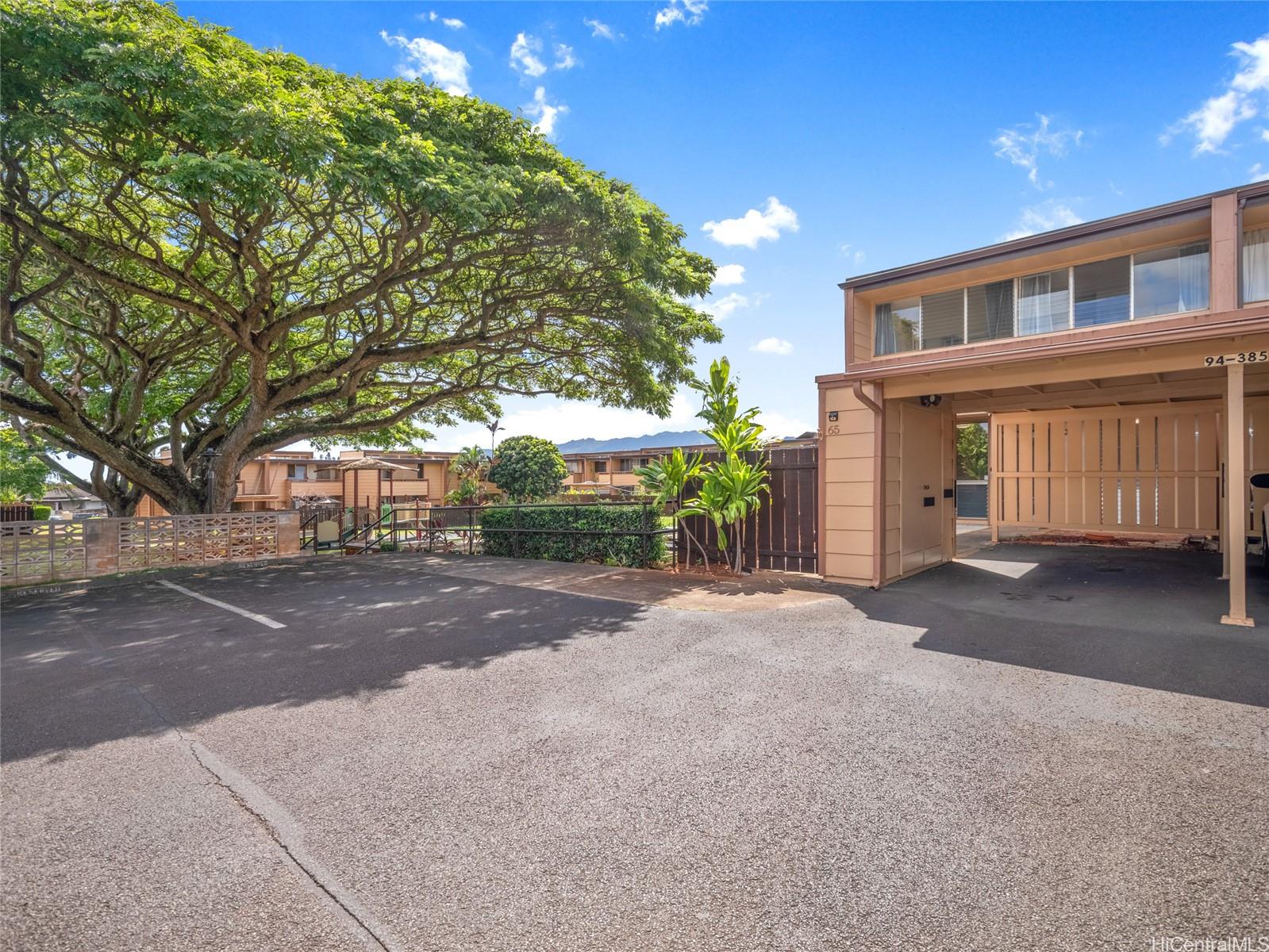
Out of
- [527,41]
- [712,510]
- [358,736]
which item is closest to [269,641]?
[358,736]

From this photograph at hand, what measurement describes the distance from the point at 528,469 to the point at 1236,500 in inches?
944

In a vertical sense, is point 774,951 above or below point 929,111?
below

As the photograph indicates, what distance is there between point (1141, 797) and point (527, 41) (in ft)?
37.8

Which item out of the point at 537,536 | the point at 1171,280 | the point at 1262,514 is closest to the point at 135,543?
the point at 537,536

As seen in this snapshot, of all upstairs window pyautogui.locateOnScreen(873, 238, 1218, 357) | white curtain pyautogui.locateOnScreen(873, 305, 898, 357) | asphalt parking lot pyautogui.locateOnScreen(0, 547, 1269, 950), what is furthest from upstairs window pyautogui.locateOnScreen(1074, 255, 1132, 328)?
asphalt parking lot pyautogui.locateOnScreen(0, 547, 1269, 950)

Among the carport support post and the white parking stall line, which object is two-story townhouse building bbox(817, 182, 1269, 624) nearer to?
the carport support post

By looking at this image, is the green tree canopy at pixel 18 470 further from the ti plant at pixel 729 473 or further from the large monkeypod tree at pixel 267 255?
the ti plant at pixel 729 473

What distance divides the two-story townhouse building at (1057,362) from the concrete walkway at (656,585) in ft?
3.41

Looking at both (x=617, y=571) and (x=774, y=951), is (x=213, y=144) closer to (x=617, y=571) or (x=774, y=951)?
(x=617, y=571)

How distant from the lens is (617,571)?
391 inches

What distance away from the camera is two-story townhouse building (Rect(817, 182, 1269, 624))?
664 centimetres

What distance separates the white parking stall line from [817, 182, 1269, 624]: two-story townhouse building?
7391mm

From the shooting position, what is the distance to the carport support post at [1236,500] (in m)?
5.93

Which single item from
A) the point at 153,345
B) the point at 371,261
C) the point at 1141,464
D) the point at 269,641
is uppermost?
the point at 371,261
